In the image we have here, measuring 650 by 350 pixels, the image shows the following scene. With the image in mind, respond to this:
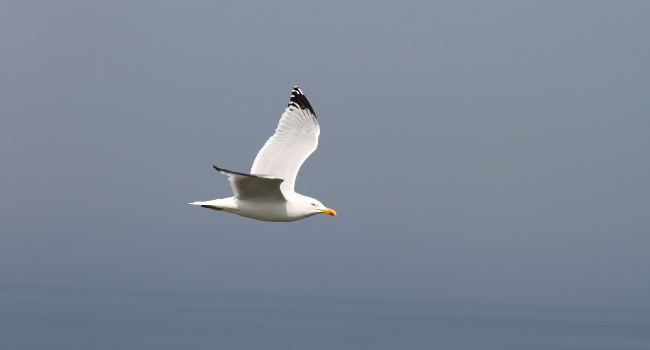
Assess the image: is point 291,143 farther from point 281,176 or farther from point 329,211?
point 329,211

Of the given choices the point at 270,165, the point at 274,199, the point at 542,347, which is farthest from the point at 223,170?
the point at 542,347

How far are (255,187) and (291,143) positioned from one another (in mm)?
3339

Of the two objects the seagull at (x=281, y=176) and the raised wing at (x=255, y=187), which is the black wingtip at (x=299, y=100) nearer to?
the seagull at (x=281, y=176)

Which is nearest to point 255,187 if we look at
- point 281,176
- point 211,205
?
point 211,205

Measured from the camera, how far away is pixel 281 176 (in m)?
15.5

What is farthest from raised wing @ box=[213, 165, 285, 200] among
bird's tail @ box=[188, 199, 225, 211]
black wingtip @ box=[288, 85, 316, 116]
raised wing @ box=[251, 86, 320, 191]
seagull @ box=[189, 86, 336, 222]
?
black wingtip @ box=[288, 85, 316, 116]

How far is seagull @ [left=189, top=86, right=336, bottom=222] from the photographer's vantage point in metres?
13.2

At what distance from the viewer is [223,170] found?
458 inches

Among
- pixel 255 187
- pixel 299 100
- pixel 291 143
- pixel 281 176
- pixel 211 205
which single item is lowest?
pixel 211 205

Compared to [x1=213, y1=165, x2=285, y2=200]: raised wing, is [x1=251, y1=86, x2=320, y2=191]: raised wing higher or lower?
[x1=251, y1=86, x2=320, y2=191]: raised wing

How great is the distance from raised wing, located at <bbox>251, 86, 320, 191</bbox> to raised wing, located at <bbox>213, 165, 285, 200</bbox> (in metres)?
1.61

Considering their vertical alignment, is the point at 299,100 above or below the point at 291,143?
above

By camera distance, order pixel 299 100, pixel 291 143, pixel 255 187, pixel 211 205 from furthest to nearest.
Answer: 1. pixel 299 100
2. pixel 291 143
3. pixel 211 205
4. pixel 255 187

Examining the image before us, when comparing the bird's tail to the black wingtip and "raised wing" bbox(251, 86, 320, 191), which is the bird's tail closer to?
"raised wing" bbox(251, 86, 320, 191)
